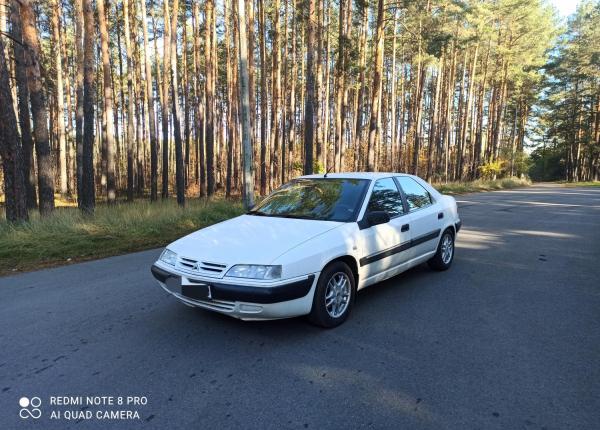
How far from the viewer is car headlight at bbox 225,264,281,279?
3.34m

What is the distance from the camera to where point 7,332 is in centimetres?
387

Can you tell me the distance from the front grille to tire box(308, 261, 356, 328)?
953 millimetres

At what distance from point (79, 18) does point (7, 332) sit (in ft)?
52.4

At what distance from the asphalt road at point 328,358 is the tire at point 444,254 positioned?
0.38 m

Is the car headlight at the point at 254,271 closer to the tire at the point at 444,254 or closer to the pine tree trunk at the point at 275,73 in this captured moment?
the tire at the point at 444,254

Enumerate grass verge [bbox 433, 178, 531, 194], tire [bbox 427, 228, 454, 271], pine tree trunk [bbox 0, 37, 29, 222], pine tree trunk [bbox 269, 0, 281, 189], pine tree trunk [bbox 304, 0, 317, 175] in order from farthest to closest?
grass verge [bbox 433, 178, 531, 194]
pine tree trunk [bbox 269, 0, 281, 189]
pine tree trunk [bbox 304, 0, 317, 175]
pine tree trunk [bbox 0, 37, 29, 222]
tire [bbox 427, 228, 454, 271]

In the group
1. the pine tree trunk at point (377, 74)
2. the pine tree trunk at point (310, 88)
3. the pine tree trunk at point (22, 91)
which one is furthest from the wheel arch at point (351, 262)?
the pine tree trunk at point (377, 74)

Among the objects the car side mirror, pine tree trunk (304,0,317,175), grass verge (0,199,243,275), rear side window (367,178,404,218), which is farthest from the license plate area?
pine tree trunk (304,0,317,175)

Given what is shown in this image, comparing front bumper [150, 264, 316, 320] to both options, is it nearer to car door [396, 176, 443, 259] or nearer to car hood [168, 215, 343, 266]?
car hood [168, 215, 343, 266]

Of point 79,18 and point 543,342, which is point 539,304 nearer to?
point 543,342

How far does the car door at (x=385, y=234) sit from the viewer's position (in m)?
4.27

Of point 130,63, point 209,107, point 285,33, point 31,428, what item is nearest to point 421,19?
point 285,33

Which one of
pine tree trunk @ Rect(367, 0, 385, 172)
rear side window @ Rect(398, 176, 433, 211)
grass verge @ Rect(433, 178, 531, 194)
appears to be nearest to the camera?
rear side window @ Rect(398, 176, 433, 211)

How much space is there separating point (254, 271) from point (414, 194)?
310cm
